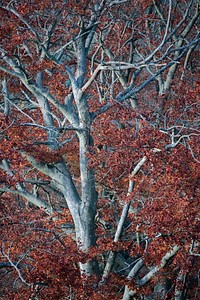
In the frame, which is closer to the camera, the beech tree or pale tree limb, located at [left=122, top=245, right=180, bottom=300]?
pale tree limb, located at [left=122, top=245, right=180, bottom=300]

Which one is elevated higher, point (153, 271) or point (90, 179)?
point (90, 179)

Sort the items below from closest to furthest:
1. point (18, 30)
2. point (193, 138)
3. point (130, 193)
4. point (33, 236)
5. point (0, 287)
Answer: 1. point (130, 193)
2. point (18, 30)
3. point (33, 236)
4. point (193, 138)
5. point (0, 287)

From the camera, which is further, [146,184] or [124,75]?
[124,75]

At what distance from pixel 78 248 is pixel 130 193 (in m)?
2.46

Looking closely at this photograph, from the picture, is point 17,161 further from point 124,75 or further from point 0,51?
point 124,75

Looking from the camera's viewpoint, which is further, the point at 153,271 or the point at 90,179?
the point at 90,179

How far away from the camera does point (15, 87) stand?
15.4 meters

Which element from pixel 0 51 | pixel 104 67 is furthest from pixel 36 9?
pixel 104 67

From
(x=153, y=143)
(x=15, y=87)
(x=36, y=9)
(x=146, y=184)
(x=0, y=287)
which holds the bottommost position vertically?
(x=0, y=287)

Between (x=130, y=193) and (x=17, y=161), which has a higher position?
(x=17, y=161)

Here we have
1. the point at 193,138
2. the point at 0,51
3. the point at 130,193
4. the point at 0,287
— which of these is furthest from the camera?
the point at 0,287

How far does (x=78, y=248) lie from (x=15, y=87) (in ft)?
24.8

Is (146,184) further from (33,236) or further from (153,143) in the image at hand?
(33,236)

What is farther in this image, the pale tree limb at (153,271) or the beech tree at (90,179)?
the beech tree at (90,179)
